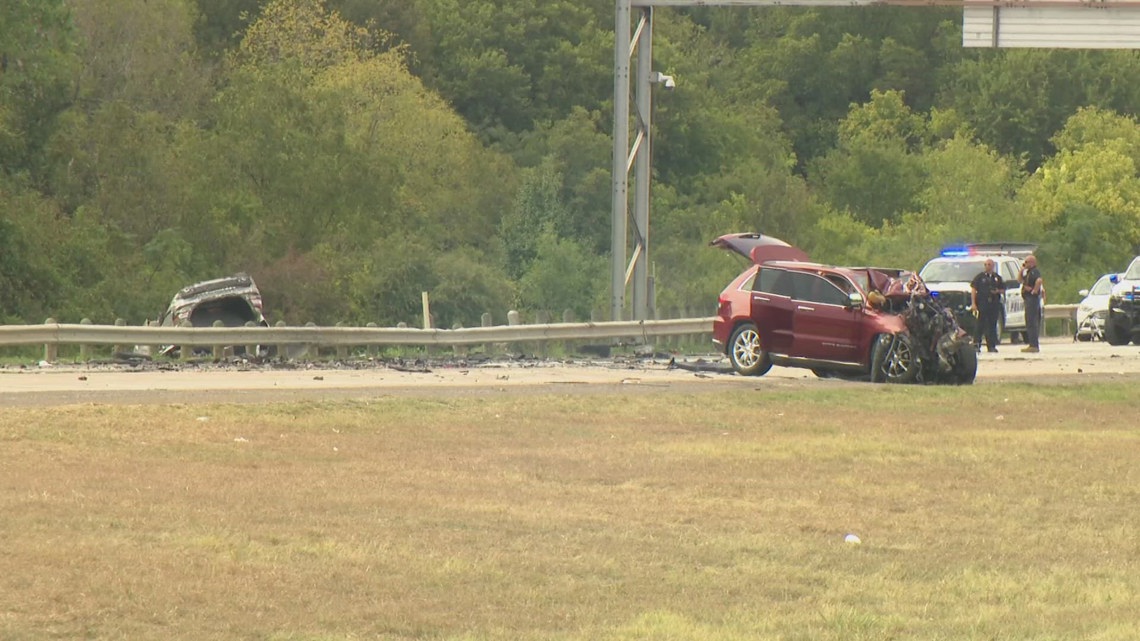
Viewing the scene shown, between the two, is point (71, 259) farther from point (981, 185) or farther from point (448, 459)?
point (981, 185)

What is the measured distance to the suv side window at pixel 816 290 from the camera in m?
26.4

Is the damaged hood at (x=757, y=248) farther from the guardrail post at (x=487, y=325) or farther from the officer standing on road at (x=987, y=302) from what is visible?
the officer standing on road at (x=987, y=302)

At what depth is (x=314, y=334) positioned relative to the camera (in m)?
30.0

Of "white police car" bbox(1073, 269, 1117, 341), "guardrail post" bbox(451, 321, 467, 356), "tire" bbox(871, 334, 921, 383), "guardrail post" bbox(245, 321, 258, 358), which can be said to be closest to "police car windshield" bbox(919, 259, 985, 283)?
"white police car" bbox(1073, 269, 1117, 341)

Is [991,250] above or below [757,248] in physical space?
above

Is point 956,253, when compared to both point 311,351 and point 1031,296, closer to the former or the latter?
point 1031,296

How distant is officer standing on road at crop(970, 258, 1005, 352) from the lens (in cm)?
3484

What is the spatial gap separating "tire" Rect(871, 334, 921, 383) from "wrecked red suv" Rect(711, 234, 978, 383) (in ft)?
0.04

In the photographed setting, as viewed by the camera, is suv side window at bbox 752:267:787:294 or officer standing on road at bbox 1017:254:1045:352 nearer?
suv side window at bbox 752:267:787:294

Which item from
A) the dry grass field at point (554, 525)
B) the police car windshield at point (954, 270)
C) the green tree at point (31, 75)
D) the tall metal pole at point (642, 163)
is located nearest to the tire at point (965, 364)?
the dry grass field at point (554, 525)

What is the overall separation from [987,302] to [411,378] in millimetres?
12621

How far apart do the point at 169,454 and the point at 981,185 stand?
69900 millimetres

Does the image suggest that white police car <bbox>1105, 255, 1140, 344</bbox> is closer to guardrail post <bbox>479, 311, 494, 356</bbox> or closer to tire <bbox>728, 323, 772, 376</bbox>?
tire <bbox>728, 323, 772, 376</bbox>

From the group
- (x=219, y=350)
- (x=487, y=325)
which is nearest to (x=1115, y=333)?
(x=487, y=325)
